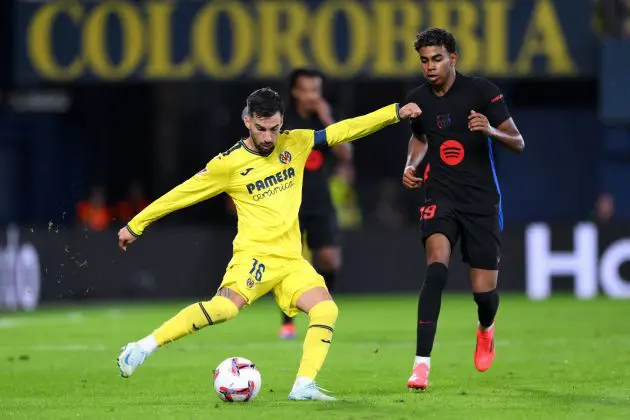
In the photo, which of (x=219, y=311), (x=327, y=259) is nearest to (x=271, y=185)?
(x=219, y=311)

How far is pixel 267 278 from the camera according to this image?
26.6 ft

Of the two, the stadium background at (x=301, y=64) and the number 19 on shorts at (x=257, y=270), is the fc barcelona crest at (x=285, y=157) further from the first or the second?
the stadium background at (x=301, y=64)

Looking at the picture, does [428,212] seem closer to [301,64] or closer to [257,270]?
[257,270]

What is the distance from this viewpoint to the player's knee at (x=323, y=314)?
795 cm

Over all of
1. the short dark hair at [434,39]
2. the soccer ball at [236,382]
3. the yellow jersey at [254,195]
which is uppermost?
the short dark hair at [434,39]

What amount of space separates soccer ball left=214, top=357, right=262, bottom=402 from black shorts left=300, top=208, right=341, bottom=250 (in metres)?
4.88

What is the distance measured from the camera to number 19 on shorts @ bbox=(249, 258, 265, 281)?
8094 mm

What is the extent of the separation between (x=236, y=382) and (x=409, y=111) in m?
1.87

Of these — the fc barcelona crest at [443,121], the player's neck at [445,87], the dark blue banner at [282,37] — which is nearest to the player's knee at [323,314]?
the fc barcelona crest at [443,121]

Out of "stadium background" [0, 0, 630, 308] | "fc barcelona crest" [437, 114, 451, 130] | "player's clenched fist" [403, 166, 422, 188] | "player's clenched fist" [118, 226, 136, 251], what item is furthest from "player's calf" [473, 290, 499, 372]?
"stadium background" [0, 0, 630, 308]

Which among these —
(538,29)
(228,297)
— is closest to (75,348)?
(228,297)

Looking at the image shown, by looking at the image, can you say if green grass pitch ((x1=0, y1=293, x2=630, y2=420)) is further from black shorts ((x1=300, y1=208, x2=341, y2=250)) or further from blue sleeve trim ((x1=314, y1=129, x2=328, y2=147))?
blue sleeve trim ((x1=314, y1=129, x2=328, y2=147))

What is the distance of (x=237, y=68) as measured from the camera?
19.6 m

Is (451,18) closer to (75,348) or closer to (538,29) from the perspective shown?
(538,29)
